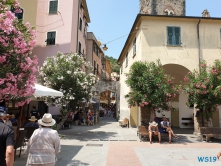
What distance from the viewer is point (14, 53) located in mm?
4309

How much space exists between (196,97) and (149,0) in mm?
28115

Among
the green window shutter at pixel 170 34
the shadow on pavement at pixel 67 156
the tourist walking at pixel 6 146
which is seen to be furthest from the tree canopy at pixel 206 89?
the tourist walking at pixel 6 146

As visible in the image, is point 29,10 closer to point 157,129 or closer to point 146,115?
point 146,115

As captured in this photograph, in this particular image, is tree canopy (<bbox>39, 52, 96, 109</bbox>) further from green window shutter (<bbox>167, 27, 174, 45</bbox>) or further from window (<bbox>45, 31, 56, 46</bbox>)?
green window shutter (<bbox>167, 27, 174, 45</bbox>)

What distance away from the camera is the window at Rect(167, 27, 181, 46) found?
14000 millimetres

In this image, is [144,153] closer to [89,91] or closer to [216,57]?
[89,91]

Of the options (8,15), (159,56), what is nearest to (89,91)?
(159,56)

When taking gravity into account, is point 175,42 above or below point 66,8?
below

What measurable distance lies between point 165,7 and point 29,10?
2514 centimetres

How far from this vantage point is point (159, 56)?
13812 mm

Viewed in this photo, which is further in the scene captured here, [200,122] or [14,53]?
[200,122]

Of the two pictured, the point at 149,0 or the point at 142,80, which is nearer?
the point at 142,80

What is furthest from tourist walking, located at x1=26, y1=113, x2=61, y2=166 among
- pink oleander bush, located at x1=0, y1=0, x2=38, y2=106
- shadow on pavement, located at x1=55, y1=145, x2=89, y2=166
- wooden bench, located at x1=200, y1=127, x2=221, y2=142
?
wooden bench, located at x1=200, y1=127, x2=221, y2=142

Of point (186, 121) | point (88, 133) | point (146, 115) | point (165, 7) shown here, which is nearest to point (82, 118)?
point (88, 133)
